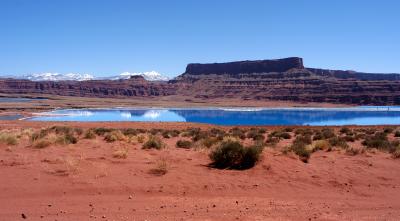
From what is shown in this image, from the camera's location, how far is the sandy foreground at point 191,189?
7699 millimetres

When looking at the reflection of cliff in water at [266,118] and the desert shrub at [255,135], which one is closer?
the desert shrub at [255,135]

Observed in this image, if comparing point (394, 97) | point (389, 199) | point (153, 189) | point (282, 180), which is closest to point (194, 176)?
point (153, 189)

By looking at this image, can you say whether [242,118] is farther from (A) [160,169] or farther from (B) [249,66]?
(B) [249,66]

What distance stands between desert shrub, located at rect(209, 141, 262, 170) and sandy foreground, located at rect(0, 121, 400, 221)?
0.28m

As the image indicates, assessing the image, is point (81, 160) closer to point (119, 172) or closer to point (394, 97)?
point (119, 172)

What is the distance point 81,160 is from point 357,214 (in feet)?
24.0

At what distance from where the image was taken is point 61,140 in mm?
16969

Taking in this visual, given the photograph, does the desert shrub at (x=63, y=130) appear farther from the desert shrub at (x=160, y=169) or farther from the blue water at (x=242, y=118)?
the blue water at (x=242, y=118)

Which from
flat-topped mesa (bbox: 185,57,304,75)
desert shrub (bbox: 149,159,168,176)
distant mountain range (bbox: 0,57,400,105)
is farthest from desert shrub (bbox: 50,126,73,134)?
flat-topped mesa (bbox: 185,57,304,75)

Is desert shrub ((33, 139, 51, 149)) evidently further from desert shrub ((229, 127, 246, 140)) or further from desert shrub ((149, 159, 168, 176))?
desert shrub ((229, 127, 246, 140))

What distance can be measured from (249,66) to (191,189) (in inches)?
6776

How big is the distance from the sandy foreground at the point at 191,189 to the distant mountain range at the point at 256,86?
4423 inches

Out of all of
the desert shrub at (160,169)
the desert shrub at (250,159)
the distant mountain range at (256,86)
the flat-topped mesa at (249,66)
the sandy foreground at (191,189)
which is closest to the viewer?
the sandy foreground at (191,189)

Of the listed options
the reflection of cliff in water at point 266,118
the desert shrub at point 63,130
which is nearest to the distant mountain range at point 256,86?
the reflection of cliff in water at point 266,118
